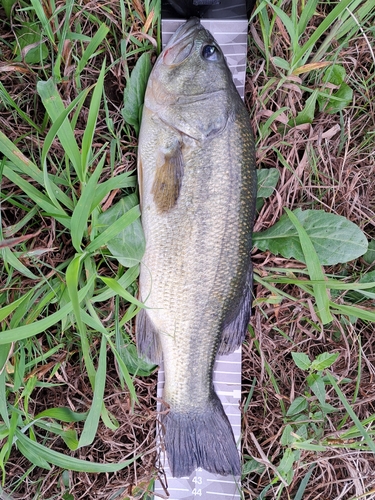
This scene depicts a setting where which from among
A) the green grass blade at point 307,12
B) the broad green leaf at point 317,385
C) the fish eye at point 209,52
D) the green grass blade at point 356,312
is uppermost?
the green grass blade at point 307,12

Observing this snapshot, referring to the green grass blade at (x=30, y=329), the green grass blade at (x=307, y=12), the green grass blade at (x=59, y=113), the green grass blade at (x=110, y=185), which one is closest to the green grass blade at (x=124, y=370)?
the green grass blade at (x=30, y=329)

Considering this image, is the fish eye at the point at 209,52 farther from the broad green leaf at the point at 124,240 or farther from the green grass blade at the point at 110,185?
the broad green leaf at the point at 124,240

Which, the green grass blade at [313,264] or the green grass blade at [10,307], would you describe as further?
the green grass blade at [313,264]

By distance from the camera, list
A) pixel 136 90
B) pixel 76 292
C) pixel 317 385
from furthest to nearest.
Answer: pixel 317 385
pixel 136 90
pixel 76 292

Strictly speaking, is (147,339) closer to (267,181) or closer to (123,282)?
(123,282)

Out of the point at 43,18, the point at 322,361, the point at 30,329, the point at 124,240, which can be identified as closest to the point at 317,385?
the point at 322,361

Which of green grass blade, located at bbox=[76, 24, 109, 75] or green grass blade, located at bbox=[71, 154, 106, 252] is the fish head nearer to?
green grass blade, located at bbox=[76, 24, 109, 75]

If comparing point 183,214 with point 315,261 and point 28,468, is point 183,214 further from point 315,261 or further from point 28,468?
point 28,468
